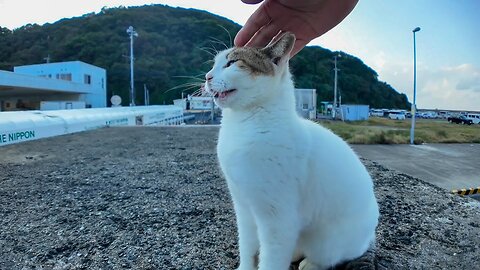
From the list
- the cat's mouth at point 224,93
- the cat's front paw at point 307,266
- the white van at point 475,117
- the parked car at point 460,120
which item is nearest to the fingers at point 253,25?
the cat's mouth at point 224,93

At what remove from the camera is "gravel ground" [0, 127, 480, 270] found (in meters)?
1.64

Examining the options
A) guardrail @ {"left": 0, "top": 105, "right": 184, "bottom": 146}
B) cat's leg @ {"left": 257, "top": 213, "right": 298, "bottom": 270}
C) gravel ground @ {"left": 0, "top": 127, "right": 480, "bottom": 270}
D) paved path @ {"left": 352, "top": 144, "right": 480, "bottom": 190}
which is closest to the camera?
cat's leg @ {"left": 257, "top": 213, "right": 298, "bottom": 270}

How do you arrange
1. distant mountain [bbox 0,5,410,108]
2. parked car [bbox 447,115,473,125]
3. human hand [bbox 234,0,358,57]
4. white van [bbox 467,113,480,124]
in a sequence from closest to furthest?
human hand [bbox 234,0,358,57], white van [bbox 467,113,480,124], parked car [bbox 447,115,473,125], distant mountain [bbox 0,5,410,108]

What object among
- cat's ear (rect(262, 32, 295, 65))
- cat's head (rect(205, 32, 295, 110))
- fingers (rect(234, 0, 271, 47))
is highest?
fingers (rect(234, 0, 271, 47))

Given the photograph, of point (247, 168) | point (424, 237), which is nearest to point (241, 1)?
point (247, 168)

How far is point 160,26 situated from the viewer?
33000 millimetres

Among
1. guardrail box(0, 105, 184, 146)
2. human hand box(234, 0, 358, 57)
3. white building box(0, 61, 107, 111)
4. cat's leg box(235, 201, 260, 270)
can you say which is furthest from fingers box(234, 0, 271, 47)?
white building box(0, 61, 107, 111)

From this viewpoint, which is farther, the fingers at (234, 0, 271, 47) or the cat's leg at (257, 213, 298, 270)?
the fingers at (234, 0, 271, 47)

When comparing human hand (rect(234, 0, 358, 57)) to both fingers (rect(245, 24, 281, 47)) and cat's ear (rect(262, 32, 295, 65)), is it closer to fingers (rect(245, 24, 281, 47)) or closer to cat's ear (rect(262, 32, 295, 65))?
fingers (rect(245, 24, 281, 47))

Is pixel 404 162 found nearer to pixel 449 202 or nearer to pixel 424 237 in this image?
pixel 449 202

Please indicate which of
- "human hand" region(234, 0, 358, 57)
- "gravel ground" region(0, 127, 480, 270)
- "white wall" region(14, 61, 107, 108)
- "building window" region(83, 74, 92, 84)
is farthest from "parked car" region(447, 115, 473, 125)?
"building window" region(83, 74, 92, 84)

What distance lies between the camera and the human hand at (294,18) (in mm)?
1306

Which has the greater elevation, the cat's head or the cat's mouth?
the cat's head

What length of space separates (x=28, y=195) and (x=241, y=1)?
2.61 metres
